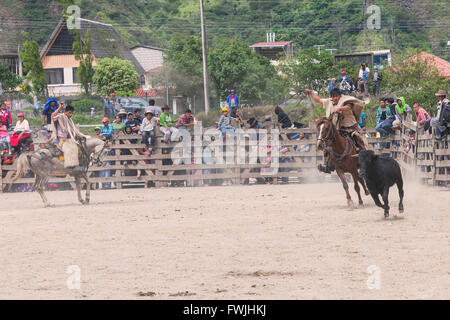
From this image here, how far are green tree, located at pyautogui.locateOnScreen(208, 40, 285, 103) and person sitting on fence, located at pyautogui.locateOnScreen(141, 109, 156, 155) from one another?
123ft

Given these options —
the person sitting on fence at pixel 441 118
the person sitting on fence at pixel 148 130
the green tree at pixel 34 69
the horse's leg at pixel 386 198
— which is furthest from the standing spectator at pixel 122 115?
the green tree at pixel 34 69

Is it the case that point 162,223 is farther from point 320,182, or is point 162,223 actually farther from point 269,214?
point 320,182

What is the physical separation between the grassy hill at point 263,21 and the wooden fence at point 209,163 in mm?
61270

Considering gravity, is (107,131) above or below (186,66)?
below

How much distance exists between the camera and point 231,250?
10.5m

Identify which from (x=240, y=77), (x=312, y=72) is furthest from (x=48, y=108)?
(x=240, y=77)

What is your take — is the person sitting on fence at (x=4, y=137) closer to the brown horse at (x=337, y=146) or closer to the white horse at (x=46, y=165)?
the white horse at (x=46, y=165)

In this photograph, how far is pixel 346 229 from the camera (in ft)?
40.1

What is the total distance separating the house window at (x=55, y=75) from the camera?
77.1 metres

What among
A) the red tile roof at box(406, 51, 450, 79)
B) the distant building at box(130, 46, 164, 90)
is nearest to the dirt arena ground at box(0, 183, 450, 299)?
the red tile roof at box(406, 51, 450, 79)

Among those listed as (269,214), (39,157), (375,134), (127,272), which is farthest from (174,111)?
(127,272)

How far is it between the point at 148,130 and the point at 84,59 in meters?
49.1

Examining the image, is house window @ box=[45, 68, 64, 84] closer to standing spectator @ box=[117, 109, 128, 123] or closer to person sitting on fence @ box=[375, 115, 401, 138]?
standing spectator @ box=[117, 109, 128, 123]

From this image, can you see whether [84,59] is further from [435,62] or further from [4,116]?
[4,116]
